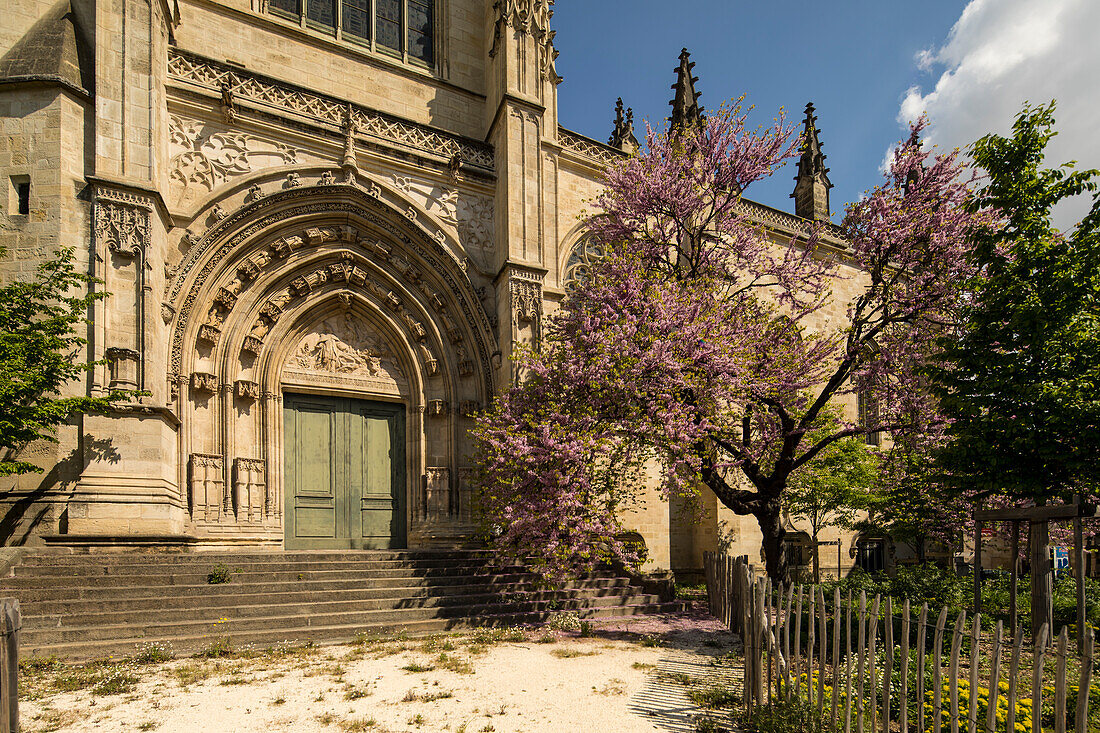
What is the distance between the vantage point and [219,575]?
946cm

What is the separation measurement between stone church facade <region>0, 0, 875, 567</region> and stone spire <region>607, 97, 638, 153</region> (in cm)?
198

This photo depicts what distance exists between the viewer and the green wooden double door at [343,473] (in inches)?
525

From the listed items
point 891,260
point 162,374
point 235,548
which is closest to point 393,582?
point 235,548

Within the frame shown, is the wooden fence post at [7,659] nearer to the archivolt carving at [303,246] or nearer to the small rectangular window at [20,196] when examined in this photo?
the archivolt carving at [303,246]

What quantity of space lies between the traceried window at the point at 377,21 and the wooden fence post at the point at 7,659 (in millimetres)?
13823

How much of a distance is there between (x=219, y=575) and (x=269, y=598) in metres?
0.78

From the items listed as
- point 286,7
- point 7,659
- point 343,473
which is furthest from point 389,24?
point 7,659

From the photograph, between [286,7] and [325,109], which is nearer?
[325,109]

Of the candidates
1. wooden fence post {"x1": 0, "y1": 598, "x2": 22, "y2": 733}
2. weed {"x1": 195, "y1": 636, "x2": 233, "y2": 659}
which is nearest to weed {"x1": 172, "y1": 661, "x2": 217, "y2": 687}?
weed {"x1": 195, "y1": 636, "x2": 233, "y2": 659}

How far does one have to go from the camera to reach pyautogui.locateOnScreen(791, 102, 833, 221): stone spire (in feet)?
73.0

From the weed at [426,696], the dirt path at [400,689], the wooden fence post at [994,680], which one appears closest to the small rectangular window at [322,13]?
the dirt path at [400,689]

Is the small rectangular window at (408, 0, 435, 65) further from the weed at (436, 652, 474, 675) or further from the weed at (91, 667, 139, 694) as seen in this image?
the weed at (91, 667, 139, 694)

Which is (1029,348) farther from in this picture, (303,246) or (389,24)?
(389,24)

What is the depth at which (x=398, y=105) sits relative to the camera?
15.2 metres
